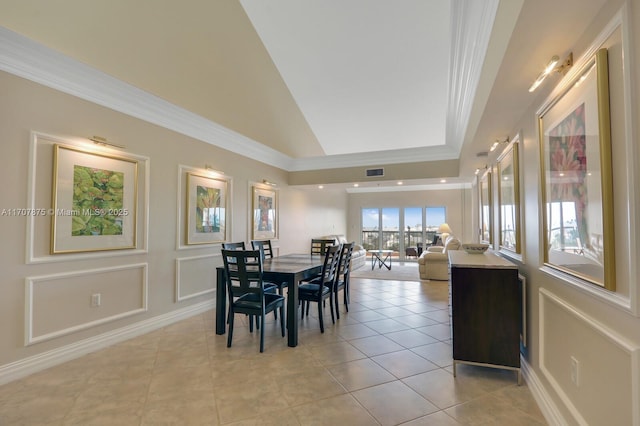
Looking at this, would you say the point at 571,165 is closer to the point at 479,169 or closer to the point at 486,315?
the point at 486,315

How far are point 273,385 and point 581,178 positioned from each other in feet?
7.97

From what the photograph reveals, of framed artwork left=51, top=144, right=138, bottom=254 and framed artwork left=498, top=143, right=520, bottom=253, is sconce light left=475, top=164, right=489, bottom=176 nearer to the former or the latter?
framed artwork left=498, top=143, right=520, bottom=253

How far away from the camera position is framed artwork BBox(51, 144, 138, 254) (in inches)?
107

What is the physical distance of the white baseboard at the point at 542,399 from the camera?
71.1 inches

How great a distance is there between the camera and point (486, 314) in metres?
2.43

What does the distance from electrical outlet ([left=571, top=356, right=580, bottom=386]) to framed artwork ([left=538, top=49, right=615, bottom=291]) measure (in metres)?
0.48

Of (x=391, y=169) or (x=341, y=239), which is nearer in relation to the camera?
(x=391, y=169)

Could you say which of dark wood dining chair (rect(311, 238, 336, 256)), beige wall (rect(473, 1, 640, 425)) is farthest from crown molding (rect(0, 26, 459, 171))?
beige wall (rect(473, 1, 640, 425))

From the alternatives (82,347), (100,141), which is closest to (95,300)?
(82,347)

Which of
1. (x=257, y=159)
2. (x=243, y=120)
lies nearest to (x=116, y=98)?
(x=243, y=120)

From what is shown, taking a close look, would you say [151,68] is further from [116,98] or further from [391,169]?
[391,169]

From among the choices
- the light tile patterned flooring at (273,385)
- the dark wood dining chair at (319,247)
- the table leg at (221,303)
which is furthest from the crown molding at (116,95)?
the light tile patterned flooring at (273,385)

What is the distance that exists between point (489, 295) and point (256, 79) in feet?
14.5

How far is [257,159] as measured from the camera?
18.6 ft
